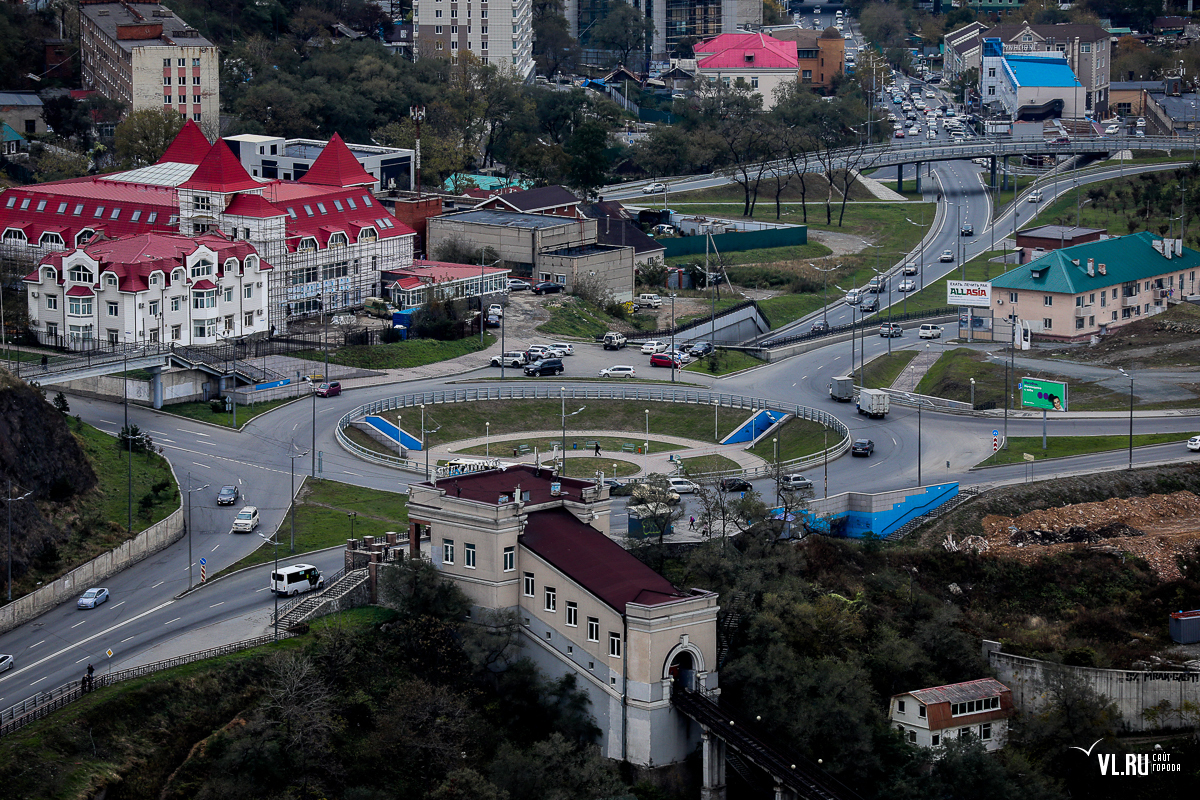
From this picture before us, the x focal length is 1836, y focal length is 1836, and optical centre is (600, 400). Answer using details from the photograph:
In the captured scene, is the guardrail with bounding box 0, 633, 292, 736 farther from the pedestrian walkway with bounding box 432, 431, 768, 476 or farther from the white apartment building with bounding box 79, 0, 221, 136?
the white apartment building with bounding box 79, 0, 221, 136

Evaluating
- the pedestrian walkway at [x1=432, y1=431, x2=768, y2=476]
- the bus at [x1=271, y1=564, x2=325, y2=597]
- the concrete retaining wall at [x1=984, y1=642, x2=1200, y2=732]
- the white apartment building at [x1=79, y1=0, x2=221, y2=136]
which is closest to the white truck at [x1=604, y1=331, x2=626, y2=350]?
the pedestrian walkway at [x1=432, y1=431, x2=768, y2=476]

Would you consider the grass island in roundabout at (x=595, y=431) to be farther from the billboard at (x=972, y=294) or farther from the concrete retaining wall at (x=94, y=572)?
the billboard at (x=972, y=294)

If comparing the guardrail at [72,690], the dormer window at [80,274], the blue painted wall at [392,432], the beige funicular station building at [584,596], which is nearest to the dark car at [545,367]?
the blue painted wall at [392,432]

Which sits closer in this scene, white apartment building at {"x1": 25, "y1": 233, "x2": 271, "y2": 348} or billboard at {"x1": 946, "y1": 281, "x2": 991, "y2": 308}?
white apartment building at {"x1": 25, "y1": 233, "x2": 271, "y2": 348}

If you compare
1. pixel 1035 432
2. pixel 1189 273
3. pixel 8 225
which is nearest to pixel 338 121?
pixel 8 225

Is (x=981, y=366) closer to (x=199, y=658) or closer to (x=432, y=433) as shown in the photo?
(x=432, y=433)

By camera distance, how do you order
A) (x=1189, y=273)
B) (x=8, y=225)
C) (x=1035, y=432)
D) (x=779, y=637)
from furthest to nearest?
(x=1189, y=273)
(x=8, y=225)
(x=1035, y=432)
(x=779, y=637)

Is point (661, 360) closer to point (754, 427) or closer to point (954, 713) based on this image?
point (754, 427)
